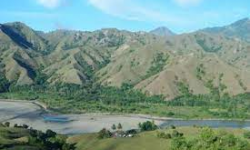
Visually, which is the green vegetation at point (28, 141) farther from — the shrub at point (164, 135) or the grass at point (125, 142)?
the shrub at point (164, 135)

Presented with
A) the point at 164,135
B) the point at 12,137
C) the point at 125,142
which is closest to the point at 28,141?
the point at 12,137

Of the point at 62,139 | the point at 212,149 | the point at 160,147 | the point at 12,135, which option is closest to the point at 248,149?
the point at 212,149

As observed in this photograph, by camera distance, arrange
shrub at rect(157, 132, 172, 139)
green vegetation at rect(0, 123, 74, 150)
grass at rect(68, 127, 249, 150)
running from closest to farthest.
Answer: green vegetation at rect(0, 123, 74, 150), grass at rect(68, 127, 249, 150), shrub at rect(157, 132, 172, 139)

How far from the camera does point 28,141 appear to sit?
14462 centimetres

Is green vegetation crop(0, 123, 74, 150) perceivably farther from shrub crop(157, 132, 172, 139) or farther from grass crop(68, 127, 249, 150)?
shrub crop(157, 132, 172, 139)

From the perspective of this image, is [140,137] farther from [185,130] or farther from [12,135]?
[12,135]

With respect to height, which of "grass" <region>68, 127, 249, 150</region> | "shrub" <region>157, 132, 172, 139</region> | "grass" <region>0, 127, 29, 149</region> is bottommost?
"grass" <region>68, 127, 249, 150</region>

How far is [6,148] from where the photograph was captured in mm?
126625

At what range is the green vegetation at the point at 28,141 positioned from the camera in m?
133

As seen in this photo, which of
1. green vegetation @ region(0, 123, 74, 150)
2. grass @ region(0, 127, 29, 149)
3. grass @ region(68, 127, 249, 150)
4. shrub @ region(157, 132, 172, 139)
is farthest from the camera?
shrub @ region(157, 132, 172, 139)

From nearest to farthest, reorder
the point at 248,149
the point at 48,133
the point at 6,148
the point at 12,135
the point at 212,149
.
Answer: the point at 212,149 < the point at 248,149 < the point at 6,148 < the point at 12,135 < the point at 48,133

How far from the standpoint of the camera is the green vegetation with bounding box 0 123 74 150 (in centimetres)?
13269

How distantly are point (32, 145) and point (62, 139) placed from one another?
20.8 meters

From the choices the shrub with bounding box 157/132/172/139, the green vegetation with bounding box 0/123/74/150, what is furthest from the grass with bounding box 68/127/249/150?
the green vegetation with bounding box 0/123/74/150
